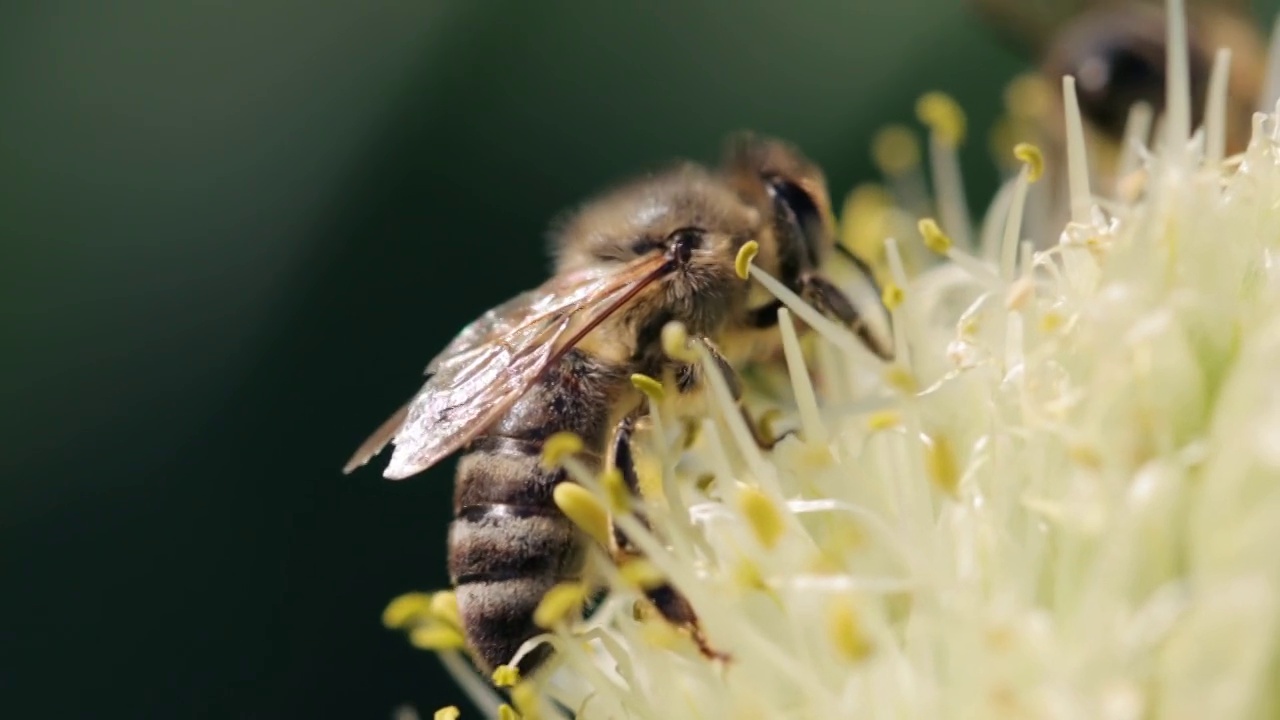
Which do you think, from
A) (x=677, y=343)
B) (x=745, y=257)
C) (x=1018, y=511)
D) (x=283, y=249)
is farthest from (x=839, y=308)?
(x=283, y=249)

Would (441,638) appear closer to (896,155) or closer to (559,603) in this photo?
(559,603)

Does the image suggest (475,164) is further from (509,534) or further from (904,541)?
(904,541)

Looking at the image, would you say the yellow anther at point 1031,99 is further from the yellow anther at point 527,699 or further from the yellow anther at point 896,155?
the yellow anther at point 527,699

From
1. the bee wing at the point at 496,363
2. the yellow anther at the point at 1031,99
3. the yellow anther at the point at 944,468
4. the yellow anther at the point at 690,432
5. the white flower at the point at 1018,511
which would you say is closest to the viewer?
the white flower at the point at 1018,511

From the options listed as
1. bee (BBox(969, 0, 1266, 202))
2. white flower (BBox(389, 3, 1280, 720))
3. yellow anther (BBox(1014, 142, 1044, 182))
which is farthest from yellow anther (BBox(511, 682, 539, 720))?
bee (BBox(969, 0, 1266, 202))

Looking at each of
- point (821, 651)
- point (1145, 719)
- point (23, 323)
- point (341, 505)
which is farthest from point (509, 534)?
point (23, 323)

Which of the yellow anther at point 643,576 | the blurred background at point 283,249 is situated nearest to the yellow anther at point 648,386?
the yellow anther at point 643,576
